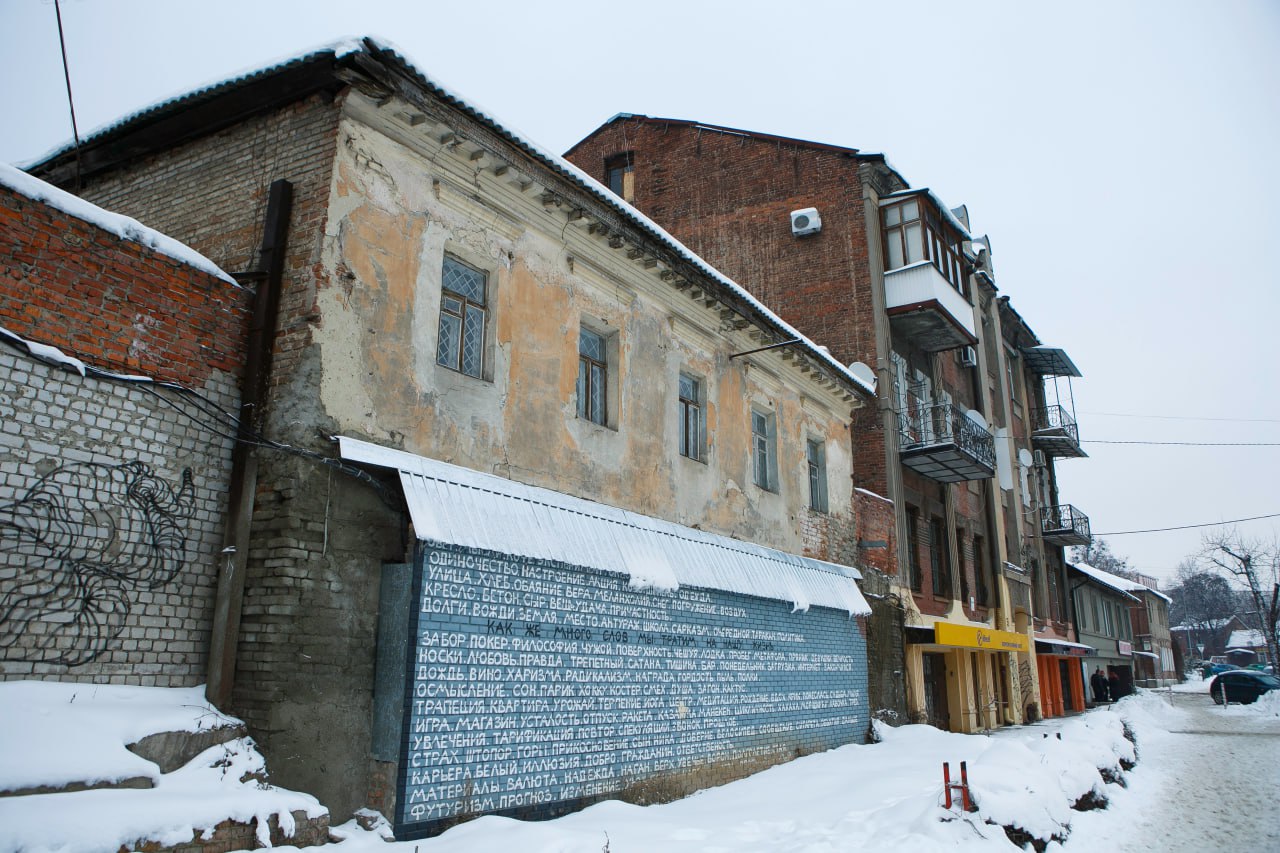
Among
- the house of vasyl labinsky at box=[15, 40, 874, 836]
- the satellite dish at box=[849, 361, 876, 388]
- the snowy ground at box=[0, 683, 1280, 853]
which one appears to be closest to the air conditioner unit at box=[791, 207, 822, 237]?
the satellite dish at box=[849, 361, 876, 388]

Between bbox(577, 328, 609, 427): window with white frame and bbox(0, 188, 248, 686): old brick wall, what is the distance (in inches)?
165

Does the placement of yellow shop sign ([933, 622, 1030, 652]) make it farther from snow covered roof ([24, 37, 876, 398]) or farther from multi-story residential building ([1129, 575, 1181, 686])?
multi-story residential building ([1129, 575, 1181, 686])

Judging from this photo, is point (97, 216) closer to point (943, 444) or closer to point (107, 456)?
point (107, 456)

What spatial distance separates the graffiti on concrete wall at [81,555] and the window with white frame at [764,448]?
927cm

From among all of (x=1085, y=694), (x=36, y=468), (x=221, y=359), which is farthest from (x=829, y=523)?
(x=1085, y=694)

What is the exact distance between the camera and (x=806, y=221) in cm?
2047

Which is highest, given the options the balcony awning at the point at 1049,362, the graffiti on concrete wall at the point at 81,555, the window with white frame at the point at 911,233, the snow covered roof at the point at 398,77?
the balcony awning at the point at 1049,362

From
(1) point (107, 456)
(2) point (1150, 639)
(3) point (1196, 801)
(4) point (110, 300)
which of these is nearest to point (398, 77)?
(4) point (110, 300)

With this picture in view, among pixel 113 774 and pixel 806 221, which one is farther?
pixel 806 221

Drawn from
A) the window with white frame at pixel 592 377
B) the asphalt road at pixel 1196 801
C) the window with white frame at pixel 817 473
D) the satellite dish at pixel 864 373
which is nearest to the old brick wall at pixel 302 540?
the window with white frame at pixel 592 377

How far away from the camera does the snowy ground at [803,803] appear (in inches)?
200

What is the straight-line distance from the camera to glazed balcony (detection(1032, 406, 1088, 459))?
30922 millimetres

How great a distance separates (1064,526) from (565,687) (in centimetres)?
2692

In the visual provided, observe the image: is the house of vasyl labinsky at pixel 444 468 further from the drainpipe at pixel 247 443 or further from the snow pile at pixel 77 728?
the snow pile at pixel 77 728
